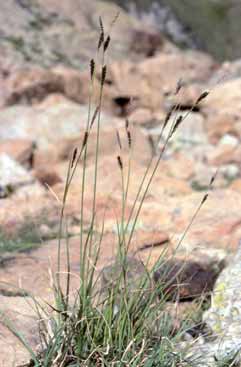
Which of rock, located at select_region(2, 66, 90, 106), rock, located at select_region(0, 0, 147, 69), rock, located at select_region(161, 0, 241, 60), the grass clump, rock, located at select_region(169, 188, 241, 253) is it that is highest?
rock, located at select_region(161, 0, 241, 60)

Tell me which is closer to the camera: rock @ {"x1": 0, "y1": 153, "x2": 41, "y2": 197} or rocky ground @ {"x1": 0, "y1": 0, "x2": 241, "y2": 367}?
rocky ground @ {"x1": 0, "y1": 0, "x2": 241, "y2": 367}

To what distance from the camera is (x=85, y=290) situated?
2.76m

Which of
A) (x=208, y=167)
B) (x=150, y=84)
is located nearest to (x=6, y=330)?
(x=208, y=167)

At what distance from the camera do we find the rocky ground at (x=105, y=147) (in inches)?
159

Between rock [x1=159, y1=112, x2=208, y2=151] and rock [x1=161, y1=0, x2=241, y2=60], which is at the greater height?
rock [x1=161, y1=0, x2=241, y2=60]

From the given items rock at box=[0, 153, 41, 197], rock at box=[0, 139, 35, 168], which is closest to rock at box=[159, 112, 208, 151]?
rock at box=[0, 139, 35, 168]

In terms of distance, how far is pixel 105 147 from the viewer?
9.05m

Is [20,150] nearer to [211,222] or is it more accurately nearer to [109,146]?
[109,146]

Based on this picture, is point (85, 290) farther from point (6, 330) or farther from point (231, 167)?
point (231, 167)

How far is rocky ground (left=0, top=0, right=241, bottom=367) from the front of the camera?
4043 millimetres

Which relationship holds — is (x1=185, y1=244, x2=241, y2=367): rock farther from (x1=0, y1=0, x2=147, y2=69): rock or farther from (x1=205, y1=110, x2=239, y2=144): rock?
(x1=0, y1=0, x2=147, y2=69): rock

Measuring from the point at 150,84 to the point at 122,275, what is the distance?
12.2 m

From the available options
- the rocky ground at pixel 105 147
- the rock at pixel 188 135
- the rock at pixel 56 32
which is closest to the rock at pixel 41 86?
the rocky ground at pixel 105 147

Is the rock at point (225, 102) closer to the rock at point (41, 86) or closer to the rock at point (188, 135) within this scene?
the rock at point (188, 135)
